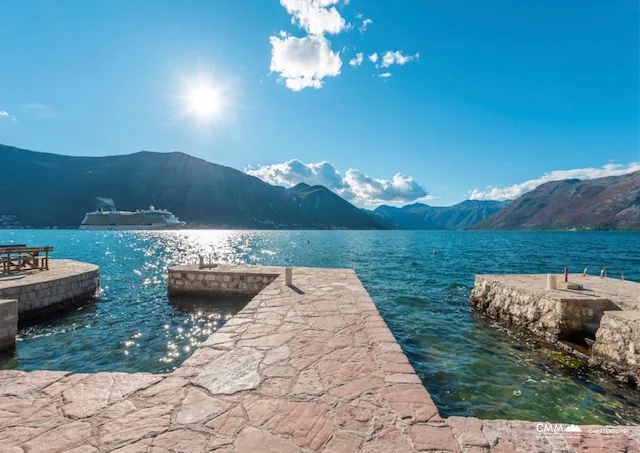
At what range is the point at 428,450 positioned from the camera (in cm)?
262

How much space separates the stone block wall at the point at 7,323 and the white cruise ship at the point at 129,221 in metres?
156

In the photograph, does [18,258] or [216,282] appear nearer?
[216,282]

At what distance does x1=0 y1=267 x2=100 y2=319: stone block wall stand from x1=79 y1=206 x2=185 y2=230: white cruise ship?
150 meters

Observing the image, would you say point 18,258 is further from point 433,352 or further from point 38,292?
point 433,352

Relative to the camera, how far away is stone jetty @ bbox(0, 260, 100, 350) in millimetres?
7926

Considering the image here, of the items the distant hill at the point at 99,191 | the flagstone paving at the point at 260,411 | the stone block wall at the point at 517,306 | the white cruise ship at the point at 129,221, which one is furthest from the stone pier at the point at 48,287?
the distant hill at the point at 99,191

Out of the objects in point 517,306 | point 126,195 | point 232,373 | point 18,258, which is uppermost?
point 126,195

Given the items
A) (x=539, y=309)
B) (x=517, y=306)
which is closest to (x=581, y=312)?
(x=539, y=309)

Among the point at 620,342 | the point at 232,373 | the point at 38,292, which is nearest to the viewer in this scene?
the point at 232,373

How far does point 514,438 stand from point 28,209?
686 feet

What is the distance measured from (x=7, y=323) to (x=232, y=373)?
8427 mm

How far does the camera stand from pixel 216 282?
42.5ft

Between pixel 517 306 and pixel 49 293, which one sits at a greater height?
pixel 517 306

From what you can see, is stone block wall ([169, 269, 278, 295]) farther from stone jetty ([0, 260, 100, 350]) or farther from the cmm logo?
the cmm logo
